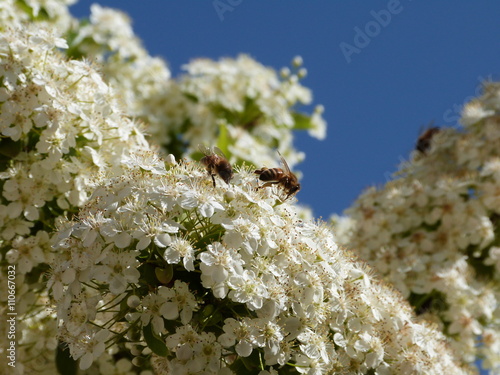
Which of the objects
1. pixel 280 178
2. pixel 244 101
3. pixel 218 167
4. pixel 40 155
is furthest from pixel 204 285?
pixel 244 101

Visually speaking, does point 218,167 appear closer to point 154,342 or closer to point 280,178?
point 280,178

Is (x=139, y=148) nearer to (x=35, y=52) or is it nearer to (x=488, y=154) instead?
(x=35, y=52)

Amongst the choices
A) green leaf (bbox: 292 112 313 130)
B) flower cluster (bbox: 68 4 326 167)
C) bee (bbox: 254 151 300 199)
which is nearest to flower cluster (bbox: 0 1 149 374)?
bee (bbox: 254 151 300 199)

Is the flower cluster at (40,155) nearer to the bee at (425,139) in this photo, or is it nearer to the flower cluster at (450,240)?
the flower cluster at (450,240)

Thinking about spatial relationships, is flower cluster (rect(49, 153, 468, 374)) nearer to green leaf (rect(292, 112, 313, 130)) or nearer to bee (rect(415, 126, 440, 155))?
bee (rect(415, 126, 440, 155))

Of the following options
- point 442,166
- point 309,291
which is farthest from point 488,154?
point 309,291
